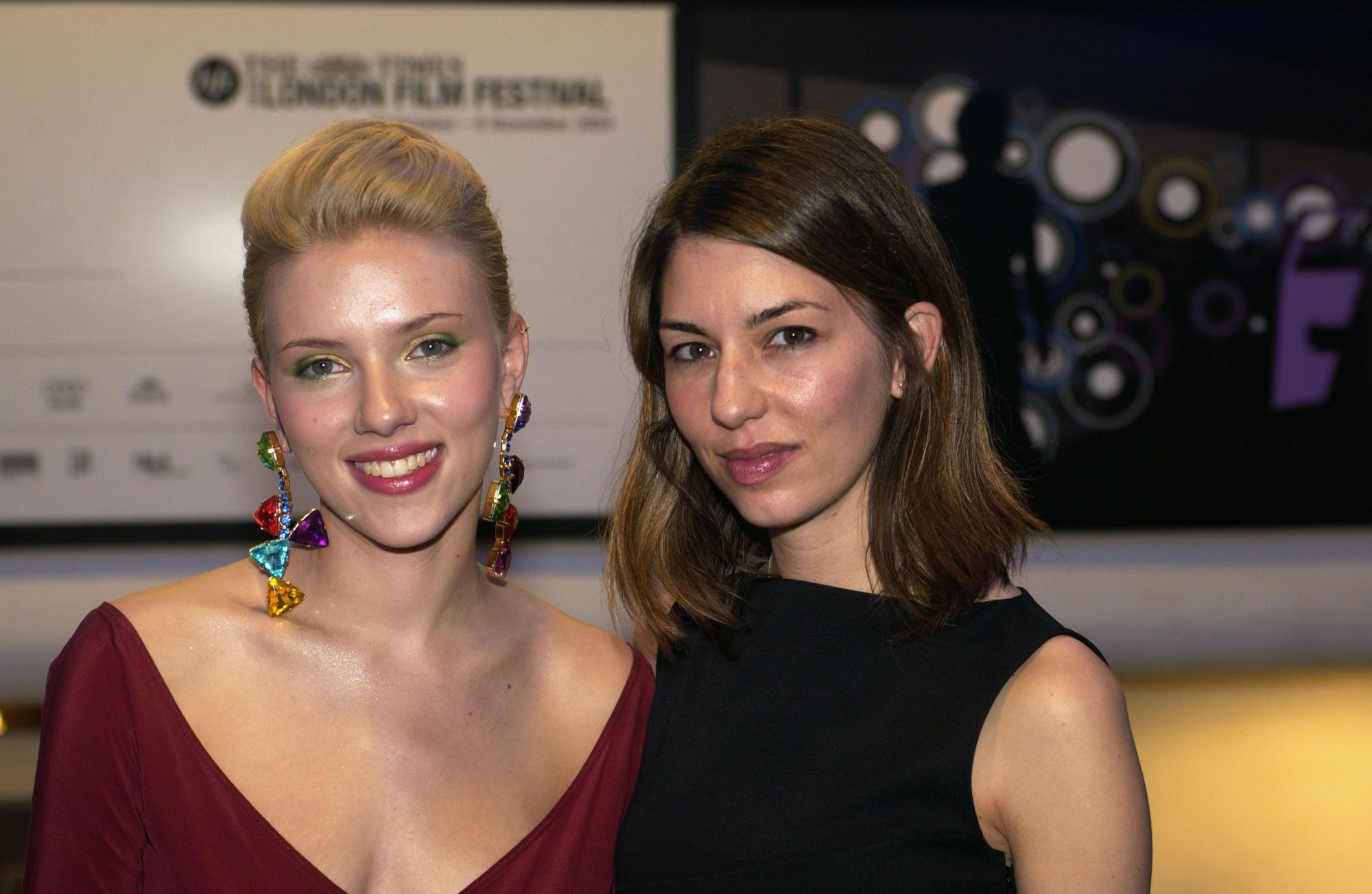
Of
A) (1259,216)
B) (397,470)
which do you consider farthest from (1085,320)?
(397,470)

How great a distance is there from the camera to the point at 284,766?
1634mm

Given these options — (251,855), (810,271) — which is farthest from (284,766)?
(810,271)

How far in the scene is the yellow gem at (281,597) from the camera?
1.71 meters

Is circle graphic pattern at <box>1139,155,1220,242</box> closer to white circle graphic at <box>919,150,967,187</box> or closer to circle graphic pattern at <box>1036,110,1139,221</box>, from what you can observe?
circle graphic pattern at <box>1036,110,1139,221</box>

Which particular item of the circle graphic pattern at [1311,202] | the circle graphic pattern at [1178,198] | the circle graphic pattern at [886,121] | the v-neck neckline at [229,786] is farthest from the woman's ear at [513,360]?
the circle graphic pattern at [1311,202]

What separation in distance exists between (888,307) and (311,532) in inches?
32.4

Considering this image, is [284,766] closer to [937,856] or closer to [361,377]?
[361,377]

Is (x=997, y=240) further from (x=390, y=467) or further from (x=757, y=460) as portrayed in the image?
(x=390, y=467)

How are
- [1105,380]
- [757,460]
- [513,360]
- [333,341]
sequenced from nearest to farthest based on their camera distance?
[333,341], [757,460], [513,360], [1105,380]

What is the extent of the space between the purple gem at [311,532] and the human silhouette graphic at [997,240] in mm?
2357

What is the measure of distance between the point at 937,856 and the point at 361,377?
91cm

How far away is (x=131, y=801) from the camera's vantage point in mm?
1566

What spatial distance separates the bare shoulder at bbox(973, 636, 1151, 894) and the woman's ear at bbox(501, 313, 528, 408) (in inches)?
30.5

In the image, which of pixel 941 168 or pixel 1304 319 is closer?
pixel 941 168
